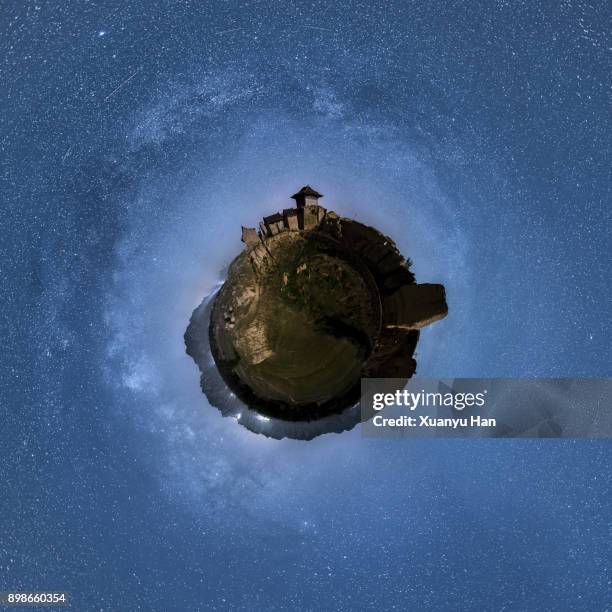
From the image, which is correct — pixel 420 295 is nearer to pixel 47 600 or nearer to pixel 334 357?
pixel 334 357

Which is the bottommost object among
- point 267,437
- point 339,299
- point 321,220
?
point 267,437

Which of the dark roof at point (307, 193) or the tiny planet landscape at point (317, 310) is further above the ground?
the dark roof at point (307, 193)

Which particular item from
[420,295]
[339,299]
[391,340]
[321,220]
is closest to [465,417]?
[391,340]

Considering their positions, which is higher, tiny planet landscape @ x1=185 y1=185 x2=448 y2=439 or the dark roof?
the dark roof

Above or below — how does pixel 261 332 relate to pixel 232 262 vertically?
below
